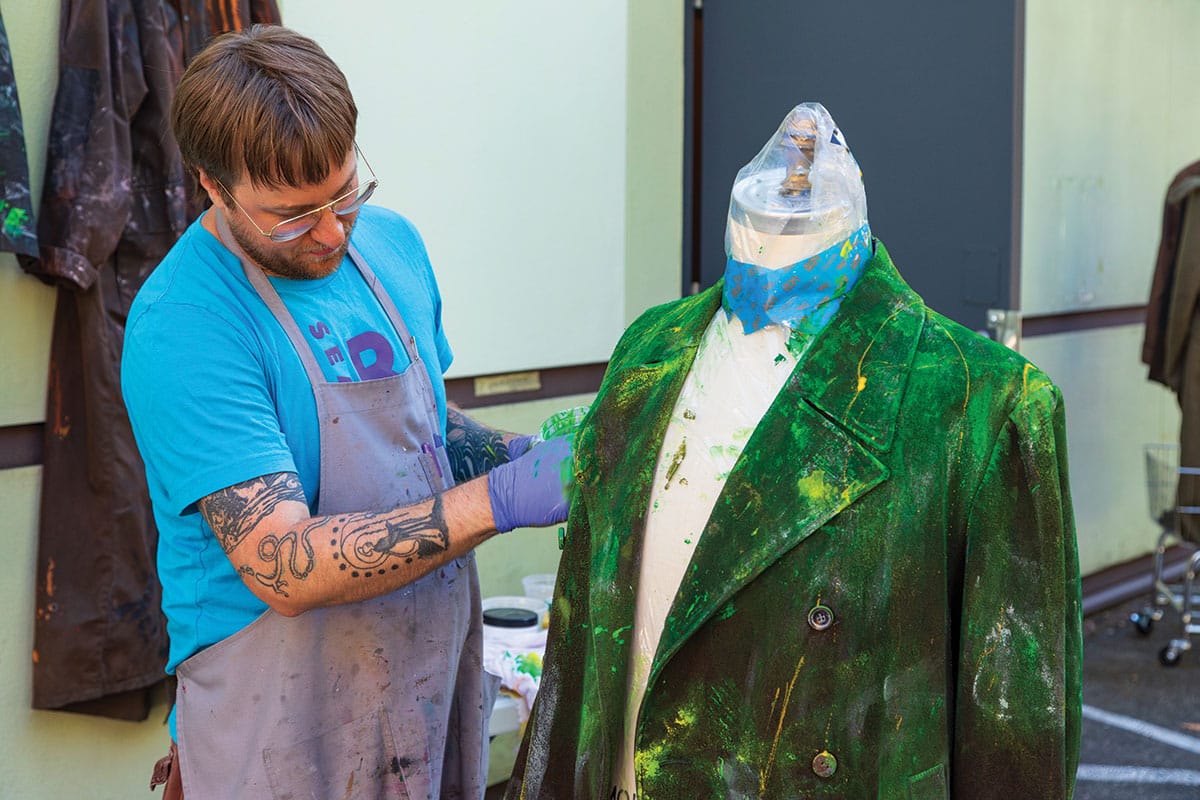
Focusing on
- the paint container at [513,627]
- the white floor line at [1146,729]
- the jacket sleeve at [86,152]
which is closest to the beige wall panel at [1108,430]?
the white floor line at [1146,729]

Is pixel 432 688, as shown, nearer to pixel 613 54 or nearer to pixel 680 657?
pixel 680 657

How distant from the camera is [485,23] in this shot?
365 centimetres

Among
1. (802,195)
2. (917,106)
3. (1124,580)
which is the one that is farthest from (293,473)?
(1124,580)

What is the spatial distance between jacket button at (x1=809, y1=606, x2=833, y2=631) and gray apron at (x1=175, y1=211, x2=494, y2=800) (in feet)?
2.47

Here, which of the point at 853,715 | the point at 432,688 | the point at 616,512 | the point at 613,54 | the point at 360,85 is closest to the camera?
the point at 853,715

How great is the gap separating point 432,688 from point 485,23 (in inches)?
90.4

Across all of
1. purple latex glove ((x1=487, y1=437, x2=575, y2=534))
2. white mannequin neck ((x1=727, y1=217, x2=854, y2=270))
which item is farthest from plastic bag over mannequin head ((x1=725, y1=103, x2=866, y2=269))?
purple latex glove ((x1=487, y1=437, x2=575, y2=534))

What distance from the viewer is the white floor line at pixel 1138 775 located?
412 centimetres

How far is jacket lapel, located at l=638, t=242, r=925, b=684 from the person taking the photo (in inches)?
53.1

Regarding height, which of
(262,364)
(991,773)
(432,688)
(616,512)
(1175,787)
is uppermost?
(262,364)

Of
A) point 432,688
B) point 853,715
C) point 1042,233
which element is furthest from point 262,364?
point 1042,233

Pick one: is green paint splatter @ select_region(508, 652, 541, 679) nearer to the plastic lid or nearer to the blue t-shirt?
the plastic lid

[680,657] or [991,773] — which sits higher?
[680,657]

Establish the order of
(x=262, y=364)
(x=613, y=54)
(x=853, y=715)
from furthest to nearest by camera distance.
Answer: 1. (x=613, y=54)
2. (x=262, y=364)
3. (x=853, y=715)
